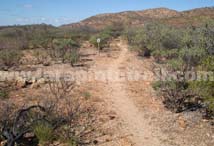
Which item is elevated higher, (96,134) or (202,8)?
(202,8)

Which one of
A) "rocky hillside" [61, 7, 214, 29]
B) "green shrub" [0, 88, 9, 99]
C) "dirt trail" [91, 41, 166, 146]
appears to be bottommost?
"dirt trail" [91, 41, 166, 146]

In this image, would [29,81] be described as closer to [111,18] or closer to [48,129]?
[48,129]

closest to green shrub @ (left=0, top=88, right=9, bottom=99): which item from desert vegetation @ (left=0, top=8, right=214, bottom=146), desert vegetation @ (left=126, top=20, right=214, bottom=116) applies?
desert vegetation @ (left=0, top=8, right=214, bottom=146)

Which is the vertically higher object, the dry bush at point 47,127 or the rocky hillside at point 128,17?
the rocky hillside at point 128,17

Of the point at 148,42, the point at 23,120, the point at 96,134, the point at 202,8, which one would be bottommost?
the point at 96,134

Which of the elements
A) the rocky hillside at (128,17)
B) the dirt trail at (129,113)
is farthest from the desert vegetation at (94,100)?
the rocky hillside at (128,17)

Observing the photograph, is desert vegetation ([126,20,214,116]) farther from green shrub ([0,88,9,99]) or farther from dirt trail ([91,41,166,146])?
green shrub ([0,88,9,99])

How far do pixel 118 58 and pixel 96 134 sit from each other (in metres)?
14.7

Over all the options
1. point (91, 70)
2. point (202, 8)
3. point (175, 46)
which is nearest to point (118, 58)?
point (175, 46)

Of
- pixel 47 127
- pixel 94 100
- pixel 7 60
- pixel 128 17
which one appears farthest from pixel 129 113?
pixel 128 17

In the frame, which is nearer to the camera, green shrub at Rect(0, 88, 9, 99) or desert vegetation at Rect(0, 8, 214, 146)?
desert vegetation at Rect(0, 8, 214, 146)

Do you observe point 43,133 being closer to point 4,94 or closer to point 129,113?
point 129,113

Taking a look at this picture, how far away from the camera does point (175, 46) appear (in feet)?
69.9

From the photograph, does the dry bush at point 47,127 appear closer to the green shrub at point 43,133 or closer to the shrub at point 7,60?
the green shrub at point 43,133
